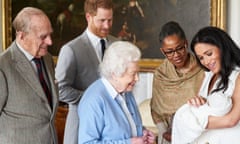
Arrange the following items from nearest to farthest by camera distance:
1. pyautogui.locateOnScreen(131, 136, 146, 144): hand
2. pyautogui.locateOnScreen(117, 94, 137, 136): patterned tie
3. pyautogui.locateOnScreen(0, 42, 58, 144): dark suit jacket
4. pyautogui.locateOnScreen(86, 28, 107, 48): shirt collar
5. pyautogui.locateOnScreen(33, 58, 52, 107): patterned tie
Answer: pyautogui.locateOnScreen(131, 136, 146, 144): hand < pyautogui.locateOnScreen(117, 94, 137, 136): patterned tie < pyautogui.locateOnScreen(0, 42, 58, 144): dark suit jacket < pyautogui.locateOnScreen(33, 58, 52, 107): patterned tie < pyautogui.locateOnScreen(86, 28, 107, 48): shirt collar

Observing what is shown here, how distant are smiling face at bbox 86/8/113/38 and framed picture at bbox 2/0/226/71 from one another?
3.68 ft

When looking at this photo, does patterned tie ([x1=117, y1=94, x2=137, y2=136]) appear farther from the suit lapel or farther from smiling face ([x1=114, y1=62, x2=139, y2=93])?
the suit lapel

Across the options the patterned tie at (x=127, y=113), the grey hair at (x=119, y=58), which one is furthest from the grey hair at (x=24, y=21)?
the patterned tie at (x=127, y=113)

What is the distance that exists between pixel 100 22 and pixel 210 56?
95 cm

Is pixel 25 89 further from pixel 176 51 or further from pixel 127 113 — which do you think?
pixel 176 51

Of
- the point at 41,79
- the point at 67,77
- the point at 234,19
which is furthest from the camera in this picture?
the point at 234,19

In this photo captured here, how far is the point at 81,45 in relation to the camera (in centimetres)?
290

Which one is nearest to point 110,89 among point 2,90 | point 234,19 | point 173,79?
point 2,90

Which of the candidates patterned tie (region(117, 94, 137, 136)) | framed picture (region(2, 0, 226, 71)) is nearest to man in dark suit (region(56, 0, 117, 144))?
patterned tie (region(117, 94, 137, 136))

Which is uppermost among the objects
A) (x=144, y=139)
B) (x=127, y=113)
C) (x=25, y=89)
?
(x=25, y=89)

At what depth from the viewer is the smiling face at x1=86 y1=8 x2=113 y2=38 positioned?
285 cm

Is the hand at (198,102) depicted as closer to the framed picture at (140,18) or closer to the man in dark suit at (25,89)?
the man in dark suit at (25,89)

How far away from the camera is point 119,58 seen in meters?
2.04

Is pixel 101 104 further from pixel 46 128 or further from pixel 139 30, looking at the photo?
pixel 139 30
